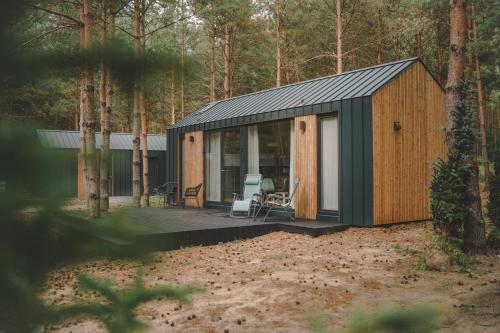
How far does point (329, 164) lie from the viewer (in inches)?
318

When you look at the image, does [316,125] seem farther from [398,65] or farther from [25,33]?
[25,33]

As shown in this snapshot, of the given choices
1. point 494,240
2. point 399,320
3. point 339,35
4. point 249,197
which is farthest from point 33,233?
point 339,35

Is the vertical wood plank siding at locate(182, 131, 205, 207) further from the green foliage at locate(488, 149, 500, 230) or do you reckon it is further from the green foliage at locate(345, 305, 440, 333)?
the green foliage at locate(345, 305, 440, 333)

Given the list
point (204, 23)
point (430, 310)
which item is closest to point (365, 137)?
point (430, 310)

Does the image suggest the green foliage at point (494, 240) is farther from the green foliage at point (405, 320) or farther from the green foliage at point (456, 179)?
the green foliage at point (405, 320)

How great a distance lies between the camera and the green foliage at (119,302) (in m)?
0.74

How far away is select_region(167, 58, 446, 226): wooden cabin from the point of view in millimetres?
7496

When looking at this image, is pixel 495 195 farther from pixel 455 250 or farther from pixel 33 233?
pixel 33 233

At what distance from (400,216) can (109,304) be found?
7619 millimetres

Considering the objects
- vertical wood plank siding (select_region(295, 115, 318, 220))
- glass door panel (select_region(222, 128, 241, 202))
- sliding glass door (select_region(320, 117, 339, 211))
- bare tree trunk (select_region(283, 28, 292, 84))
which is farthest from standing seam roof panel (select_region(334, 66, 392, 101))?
bare tree trunk (select_region(283, 28, 292, 84))

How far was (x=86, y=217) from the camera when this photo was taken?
685mm

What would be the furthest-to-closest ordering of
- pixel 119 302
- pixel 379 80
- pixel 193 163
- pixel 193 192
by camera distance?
1. pixel 193 163
2. pixel 193 192
3. pixel 379 80
4. pixel 119 302

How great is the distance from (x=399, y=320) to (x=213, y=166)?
10.2 meters

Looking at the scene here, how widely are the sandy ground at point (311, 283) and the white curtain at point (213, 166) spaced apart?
3764 millimetres
